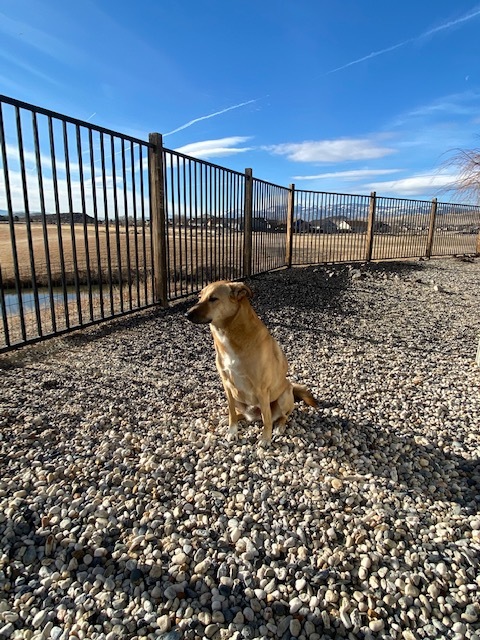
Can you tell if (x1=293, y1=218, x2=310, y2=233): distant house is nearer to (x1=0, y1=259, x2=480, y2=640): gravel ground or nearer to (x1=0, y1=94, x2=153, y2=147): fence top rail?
(x1=0, y1=94, x2=153, y2=147): fence top rail

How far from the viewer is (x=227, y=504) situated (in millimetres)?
2105

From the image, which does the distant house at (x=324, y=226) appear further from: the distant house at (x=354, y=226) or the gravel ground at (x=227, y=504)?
the gravel ground at (x=227, y=504)

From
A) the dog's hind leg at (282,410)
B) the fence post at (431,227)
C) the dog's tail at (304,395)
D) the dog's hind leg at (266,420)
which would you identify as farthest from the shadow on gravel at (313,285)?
the dog's hind leg at (266,420)

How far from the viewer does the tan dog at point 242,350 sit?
2340 mm

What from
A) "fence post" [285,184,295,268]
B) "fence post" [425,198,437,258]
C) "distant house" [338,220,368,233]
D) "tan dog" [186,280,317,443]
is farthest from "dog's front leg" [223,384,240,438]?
"fence post" [425,198,437,258]

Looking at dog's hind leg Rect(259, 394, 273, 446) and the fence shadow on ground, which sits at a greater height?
dog's hind leg Rect(259, 394, 273, 446)

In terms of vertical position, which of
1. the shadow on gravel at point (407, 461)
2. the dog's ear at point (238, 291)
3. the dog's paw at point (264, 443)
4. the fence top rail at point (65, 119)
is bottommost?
the shadow on gravel at point (407, 461)

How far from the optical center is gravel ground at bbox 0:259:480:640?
1.51 m

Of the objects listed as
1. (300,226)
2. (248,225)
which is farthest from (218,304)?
(300,226)

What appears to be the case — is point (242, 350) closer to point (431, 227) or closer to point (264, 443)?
point (264, 443)

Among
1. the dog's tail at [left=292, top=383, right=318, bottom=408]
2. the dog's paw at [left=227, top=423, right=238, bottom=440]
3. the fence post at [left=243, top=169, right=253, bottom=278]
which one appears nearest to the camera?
the dog's paw at [left=227, top=423, right=238, bottom=440]

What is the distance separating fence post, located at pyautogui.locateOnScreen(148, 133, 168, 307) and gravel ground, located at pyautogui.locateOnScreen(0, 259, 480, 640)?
2.22 meters

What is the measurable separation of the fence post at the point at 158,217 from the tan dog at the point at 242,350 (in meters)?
3.87

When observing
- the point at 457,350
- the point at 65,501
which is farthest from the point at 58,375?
the point at 457,350
